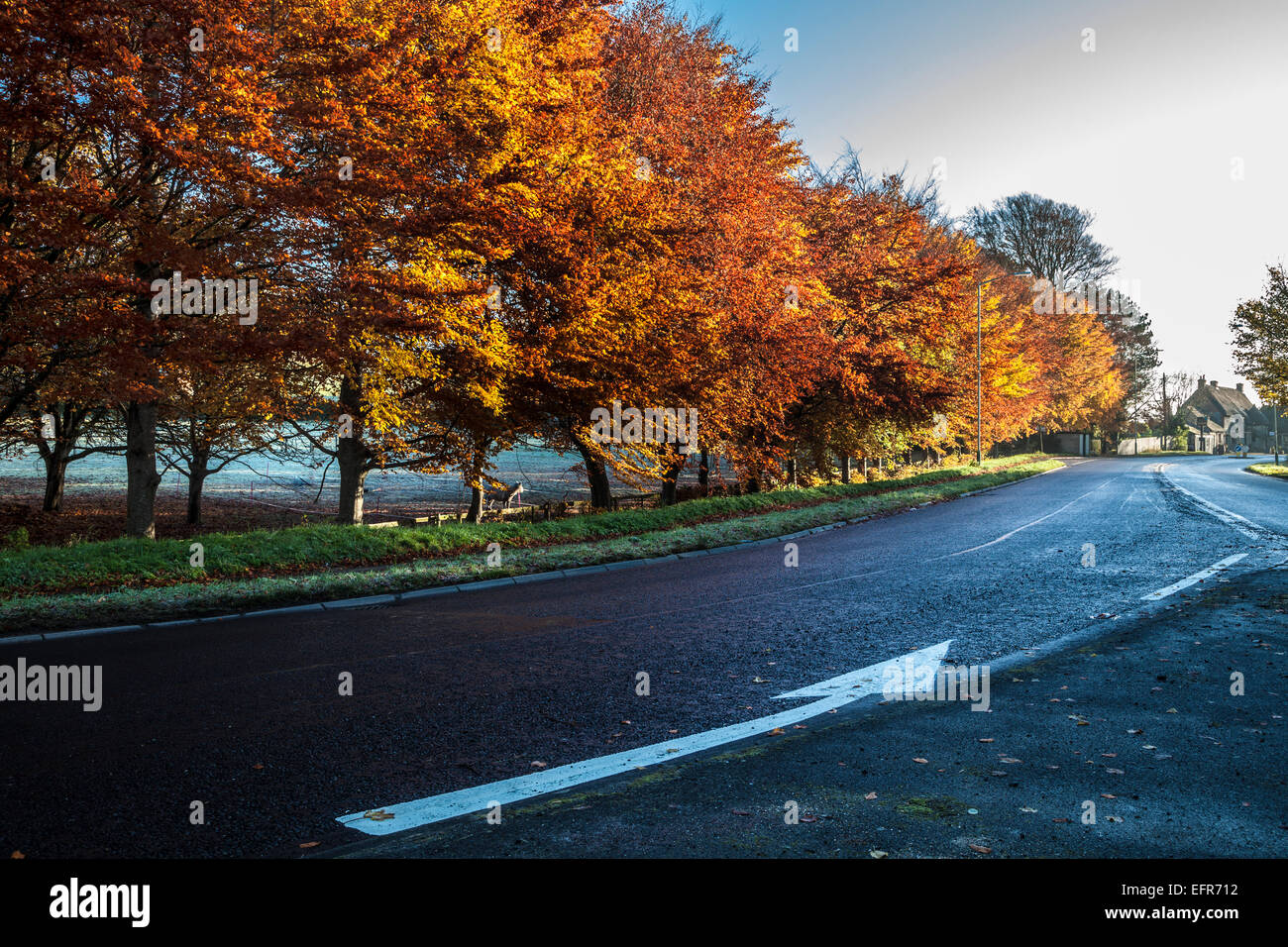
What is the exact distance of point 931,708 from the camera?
5.59 meters

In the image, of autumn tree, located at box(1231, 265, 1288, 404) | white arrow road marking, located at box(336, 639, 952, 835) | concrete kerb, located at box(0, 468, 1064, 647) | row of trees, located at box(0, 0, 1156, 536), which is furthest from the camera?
autumn tree, located at box(1231, 265, 1288, 404)

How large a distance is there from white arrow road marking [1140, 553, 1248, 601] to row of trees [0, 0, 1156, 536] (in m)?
10.2

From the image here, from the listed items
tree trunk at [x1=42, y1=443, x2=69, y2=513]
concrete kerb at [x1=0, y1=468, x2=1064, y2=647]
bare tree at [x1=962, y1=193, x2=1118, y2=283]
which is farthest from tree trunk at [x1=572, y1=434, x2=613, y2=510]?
bare tree at [x1=962, y1=193, x2=1118, y2=283]

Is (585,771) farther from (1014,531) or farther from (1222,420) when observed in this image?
→ (1222,420)

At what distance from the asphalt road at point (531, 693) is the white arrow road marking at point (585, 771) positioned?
0.36 ft

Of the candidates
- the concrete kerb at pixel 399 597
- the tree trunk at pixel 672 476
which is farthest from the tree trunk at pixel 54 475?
the tree trunk at pixel 672 476

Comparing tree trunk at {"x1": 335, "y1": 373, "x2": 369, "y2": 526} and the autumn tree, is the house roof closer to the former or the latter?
the autumn tree

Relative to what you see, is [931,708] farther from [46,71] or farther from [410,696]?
[46,71]

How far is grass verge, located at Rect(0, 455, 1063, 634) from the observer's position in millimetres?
9086

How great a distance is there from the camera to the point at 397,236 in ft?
42.6

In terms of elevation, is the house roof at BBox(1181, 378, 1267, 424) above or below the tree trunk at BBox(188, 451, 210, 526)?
above

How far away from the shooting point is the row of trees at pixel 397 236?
10.4 meters

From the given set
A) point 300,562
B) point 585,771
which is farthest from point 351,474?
point 585,771

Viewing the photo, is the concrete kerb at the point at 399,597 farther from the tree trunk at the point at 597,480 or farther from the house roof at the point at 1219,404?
the house roof at the point at 1219,404
